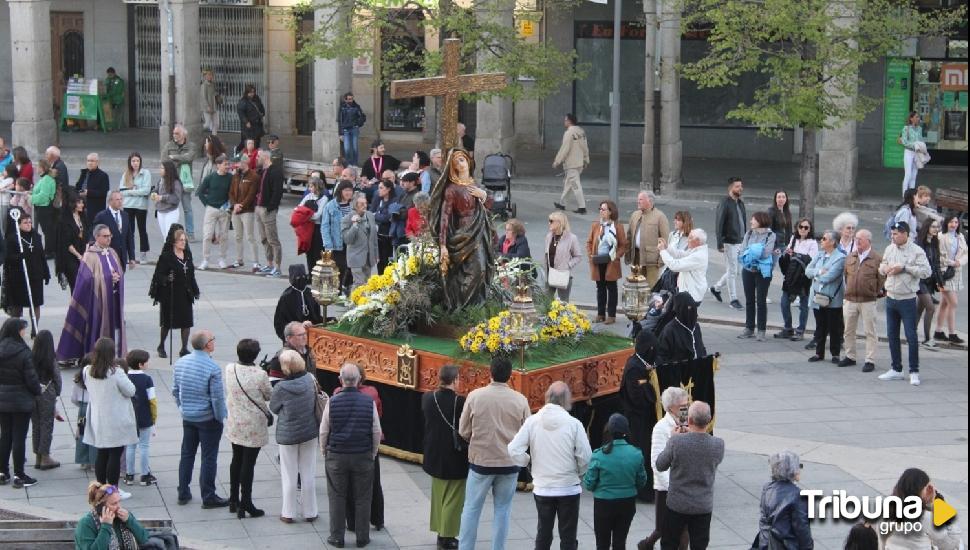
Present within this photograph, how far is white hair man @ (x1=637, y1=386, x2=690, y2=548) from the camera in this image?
12.1 m

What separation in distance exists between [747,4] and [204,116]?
13.2 metres

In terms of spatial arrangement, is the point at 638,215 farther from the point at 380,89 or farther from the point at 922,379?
the point at 380,89

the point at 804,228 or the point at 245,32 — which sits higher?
the point at 245,32

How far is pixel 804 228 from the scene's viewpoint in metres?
19.2

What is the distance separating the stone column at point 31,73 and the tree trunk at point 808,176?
15525 millimetres

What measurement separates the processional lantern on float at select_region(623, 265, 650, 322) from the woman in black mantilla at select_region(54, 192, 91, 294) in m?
6.88

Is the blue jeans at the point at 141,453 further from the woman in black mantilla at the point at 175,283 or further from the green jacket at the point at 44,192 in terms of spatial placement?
the green jacket at the point at 44,192

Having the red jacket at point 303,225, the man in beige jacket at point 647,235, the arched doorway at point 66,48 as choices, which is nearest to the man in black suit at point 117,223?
the red jacket at point 303,225

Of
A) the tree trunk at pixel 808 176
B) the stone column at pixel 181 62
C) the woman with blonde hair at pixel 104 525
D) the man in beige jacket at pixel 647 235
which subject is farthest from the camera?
the stone column at pixel 181 62

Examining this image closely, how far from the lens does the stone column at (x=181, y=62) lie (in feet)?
105

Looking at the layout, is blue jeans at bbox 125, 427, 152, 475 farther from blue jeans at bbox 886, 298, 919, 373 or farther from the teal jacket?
blue jeans at bbox 886, 298, 919, 373

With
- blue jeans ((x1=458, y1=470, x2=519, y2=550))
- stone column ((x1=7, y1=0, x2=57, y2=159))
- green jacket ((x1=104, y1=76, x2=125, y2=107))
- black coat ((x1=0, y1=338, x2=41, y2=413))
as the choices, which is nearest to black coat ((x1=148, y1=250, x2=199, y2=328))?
black coat ((x1=0, y1=338, x2=41, y2=413))

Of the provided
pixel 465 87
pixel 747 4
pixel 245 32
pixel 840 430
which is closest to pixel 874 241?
pixel 747 4

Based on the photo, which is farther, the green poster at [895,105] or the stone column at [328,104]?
the green poster at [895,105]
